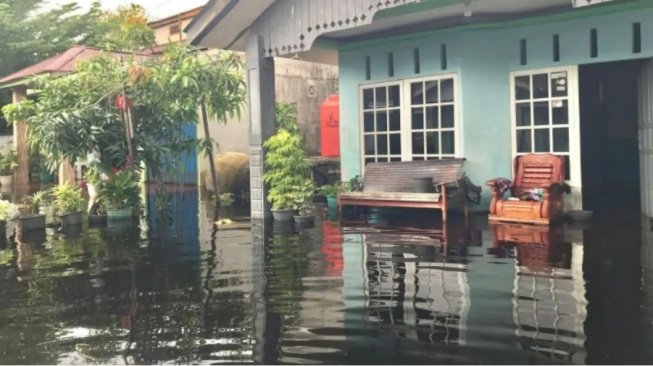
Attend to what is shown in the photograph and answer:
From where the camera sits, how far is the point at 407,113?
1042cm

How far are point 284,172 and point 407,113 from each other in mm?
2481

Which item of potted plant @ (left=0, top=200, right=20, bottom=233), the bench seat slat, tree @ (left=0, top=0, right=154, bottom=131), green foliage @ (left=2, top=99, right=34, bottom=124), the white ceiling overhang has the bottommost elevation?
potted plant @ (left=0, top=200, right=20, bottom=233)

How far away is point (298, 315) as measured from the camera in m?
4.50

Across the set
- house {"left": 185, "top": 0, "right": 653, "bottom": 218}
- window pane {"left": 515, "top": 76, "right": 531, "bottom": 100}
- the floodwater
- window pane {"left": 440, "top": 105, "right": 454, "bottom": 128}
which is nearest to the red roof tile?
house {"left": 185, "top": 0, "right": 653, "bottom": 218}

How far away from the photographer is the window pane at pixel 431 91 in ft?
33.2

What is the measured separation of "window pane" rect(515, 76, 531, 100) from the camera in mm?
9453

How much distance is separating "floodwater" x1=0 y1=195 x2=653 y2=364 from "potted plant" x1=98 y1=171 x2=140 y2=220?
5.89 ft

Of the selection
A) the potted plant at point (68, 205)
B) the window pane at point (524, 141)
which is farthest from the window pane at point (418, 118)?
the potted plant at point (68, 205)

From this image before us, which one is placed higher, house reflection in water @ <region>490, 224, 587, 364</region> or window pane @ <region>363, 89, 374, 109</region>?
window pane @ <region>363, 89, 374, 109</region>

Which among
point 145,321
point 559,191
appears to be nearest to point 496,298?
point 145,321

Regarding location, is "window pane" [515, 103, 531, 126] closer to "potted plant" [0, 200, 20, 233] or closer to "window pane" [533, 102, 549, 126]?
"window pane" [533, 102, 549, 126]

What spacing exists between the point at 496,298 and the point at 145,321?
8.39 feet

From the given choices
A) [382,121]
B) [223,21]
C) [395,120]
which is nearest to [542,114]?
[395,120]

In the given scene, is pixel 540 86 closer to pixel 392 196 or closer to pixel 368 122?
pixel 392 196
